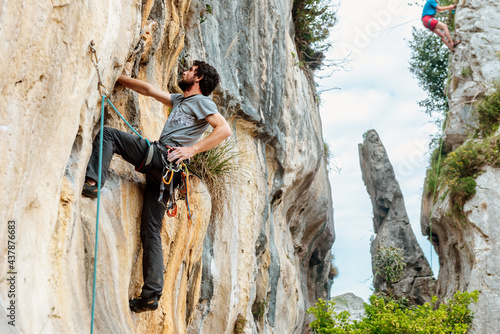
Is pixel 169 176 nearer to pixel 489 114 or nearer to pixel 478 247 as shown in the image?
pixel 478 247

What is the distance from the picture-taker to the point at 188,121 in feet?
18.0

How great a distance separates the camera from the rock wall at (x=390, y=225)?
845 inches

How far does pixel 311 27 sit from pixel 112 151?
13.0m

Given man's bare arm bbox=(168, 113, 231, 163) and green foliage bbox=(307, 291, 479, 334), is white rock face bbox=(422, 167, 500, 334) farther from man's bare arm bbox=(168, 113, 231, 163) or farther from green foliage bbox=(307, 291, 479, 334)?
man's bare arm bbox=(168, 113, 231, 163)

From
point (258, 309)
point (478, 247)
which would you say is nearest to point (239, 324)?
point (258, 309)

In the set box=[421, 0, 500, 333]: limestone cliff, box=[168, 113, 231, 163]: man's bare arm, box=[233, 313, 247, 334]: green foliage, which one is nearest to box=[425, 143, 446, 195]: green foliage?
box=[421, 0, 500, 333]: limestone cliff

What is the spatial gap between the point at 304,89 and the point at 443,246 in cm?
779

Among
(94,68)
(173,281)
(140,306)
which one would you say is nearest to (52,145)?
(94,68)

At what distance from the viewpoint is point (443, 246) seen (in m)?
18.0

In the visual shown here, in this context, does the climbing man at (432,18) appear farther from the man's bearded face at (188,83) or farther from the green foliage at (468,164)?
the man's bearded face at (188,83)

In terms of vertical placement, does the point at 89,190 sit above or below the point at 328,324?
above

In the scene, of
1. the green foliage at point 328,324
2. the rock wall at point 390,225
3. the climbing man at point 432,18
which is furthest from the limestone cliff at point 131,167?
the rock wall at point 390,225

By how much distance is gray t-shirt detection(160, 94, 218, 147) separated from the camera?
5.39 metres

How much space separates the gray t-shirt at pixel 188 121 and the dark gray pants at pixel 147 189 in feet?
1.10
